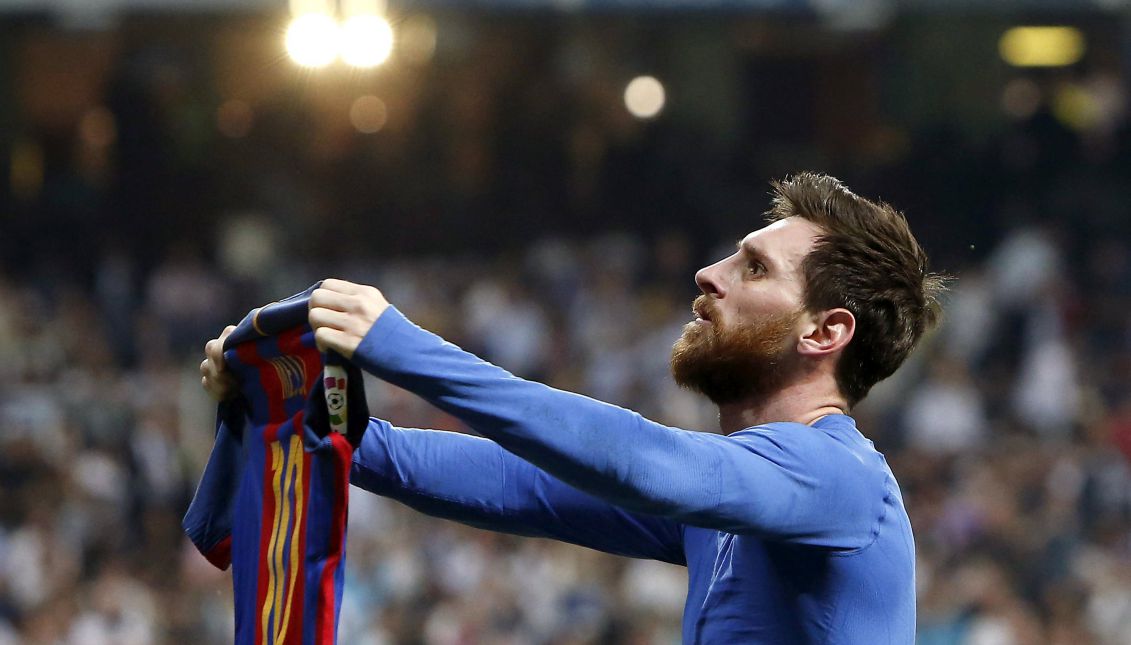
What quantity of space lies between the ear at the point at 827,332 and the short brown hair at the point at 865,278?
12 mm

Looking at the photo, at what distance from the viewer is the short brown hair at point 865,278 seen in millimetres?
2094

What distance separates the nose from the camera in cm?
215

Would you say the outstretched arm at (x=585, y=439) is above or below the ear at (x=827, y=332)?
below

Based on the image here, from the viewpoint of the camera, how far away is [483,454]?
228 centimetres

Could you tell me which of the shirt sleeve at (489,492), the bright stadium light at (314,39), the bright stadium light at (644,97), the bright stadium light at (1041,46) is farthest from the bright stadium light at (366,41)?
the shirt sleeve at (489,492)

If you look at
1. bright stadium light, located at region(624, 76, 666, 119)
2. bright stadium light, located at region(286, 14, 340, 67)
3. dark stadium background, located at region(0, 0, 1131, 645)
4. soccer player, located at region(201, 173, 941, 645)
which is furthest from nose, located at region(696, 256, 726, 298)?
bright stadium light, located at region(624, 76, 666, 119)

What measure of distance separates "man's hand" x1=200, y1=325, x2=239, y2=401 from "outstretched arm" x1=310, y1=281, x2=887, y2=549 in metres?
0.39

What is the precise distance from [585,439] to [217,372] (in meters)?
0.66

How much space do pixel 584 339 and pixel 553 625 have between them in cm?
216

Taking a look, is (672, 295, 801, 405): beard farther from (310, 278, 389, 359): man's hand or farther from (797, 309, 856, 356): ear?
(310, 278, 389, 359): man's hand

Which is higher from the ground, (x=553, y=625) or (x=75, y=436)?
(x=75, y=436)

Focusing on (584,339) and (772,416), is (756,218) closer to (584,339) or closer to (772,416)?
(584,339)

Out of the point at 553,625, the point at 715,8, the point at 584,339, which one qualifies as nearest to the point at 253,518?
the point at 553,625

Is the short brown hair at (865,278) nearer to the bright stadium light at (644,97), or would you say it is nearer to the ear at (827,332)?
the ear at (827,332)
